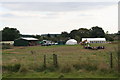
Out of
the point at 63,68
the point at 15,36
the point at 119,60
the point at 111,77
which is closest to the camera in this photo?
the point at 111,77

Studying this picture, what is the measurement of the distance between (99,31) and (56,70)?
332 feet

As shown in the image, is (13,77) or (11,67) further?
(11,67)

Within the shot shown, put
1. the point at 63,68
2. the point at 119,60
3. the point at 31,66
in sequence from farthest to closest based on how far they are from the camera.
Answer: the point at 31,66 < the point at 63,68 < the point at 119,60

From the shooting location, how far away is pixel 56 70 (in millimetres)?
12070

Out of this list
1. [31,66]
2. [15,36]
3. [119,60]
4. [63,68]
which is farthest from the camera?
[15,36]

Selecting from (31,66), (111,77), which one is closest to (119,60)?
(111,77)

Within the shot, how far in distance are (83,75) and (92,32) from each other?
4001 inches

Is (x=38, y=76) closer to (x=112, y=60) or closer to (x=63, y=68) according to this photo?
(x=63, y=68)

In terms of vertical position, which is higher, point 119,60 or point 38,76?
point 119,60

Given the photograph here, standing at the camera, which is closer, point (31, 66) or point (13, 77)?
point (13, 77)

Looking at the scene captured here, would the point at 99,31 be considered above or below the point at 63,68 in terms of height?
above

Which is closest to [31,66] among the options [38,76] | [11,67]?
[11,67]

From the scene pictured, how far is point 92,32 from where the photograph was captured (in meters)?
111

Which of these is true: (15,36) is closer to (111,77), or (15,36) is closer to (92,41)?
(92,41)
